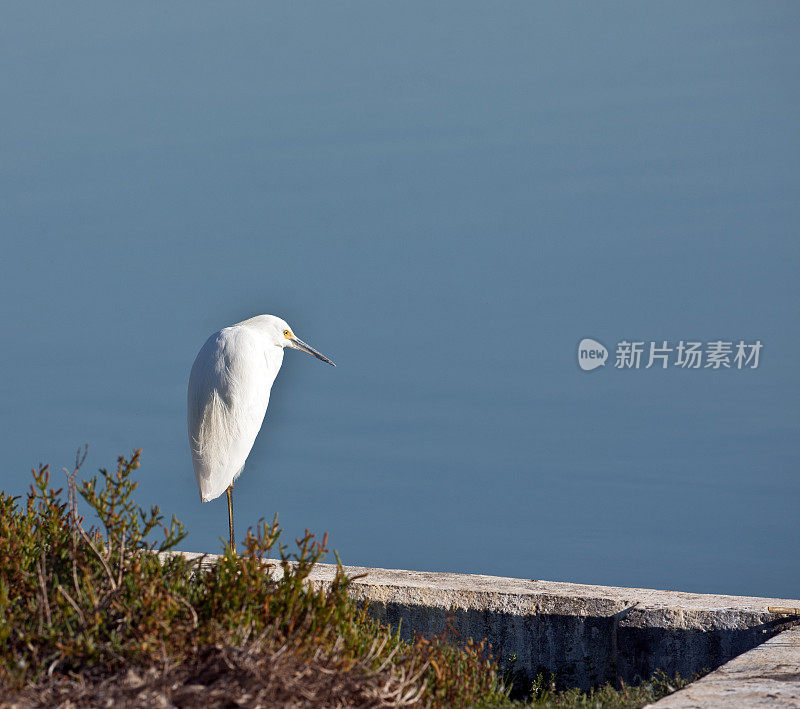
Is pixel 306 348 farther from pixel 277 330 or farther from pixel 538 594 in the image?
pixel 538 594

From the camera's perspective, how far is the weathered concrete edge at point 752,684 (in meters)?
4.15

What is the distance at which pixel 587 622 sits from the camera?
6195 mm

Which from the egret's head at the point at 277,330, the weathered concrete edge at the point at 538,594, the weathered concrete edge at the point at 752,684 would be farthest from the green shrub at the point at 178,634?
the egret's head at the point at 277,330

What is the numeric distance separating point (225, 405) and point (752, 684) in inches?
196

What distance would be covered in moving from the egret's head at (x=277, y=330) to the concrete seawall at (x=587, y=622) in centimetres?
275

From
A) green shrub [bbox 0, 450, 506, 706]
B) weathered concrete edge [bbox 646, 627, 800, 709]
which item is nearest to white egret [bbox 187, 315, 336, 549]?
green shrub [bbox 0, 450, 506, 706]

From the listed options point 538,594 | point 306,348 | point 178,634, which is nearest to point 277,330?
point 306,348

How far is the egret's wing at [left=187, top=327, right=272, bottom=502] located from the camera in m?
8.19

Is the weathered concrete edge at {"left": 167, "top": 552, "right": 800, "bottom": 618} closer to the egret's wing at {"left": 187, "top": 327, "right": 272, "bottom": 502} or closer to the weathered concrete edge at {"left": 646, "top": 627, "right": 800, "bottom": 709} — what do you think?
the weathered concrete edge at {"left": 646, "top": 627, "right": 800, "bottom": 709}

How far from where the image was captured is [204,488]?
8.37 m

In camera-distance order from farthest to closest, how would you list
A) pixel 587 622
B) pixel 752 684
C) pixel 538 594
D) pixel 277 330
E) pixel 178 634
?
Result: pixel 277 330
pixel 538 594
pixel 587 622
pixel 752 684
pixel 178 634

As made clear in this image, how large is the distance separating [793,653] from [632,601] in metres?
1.30

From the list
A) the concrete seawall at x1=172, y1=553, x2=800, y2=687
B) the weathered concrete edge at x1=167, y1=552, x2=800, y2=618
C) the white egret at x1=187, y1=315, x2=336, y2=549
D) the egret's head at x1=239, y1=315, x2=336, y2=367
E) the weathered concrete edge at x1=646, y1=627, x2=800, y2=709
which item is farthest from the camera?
the egret's head at x1=239, y1=315, x2=336, y2=367

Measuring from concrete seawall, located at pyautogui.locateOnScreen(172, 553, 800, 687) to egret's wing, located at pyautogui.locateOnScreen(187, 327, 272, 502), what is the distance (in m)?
1.97
